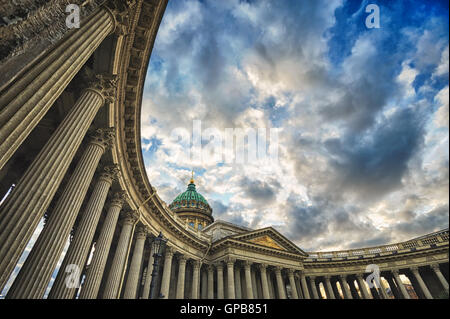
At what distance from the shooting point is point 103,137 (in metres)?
10.2

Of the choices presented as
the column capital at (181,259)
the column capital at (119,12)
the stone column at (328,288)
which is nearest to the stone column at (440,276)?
the stone column at (328,288)

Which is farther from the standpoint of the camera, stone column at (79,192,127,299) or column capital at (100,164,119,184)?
column capital at (100,164,119,184)

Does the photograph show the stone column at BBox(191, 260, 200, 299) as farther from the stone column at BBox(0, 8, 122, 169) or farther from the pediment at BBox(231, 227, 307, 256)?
the stone column at BBox(0, 8, 122, 169)

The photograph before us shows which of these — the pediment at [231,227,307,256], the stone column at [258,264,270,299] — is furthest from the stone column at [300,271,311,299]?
the stone column at [258,264,270,299]

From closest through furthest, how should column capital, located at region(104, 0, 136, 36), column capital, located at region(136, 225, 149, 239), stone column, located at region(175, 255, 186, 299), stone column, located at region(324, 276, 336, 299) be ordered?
1. column capital, located at region(104, 0, 136, 36)
2. column capital, located at region(136, 225, 149, 239)
3. stone column, located at region(175, 255, 186, 299)
4. stone column, located at region(324, 276, 336, 299)

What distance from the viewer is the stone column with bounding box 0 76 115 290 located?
501cm

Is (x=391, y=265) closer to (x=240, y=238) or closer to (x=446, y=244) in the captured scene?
(x=446, y=244)

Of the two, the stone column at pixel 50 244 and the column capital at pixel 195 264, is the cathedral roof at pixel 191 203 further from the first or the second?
the stone column at pixel 50 244

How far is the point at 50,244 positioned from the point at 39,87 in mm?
4853

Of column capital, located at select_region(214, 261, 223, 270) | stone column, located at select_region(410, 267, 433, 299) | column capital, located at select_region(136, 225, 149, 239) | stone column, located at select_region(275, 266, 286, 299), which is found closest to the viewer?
column capital, located at select_region(136, 225, 149, 239)

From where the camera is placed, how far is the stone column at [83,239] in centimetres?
770

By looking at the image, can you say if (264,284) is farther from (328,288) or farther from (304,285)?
(328,288)

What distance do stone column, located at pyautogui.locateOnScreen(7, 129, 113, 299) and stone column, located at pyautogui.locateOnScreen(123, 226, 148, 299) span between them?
29.8ft
